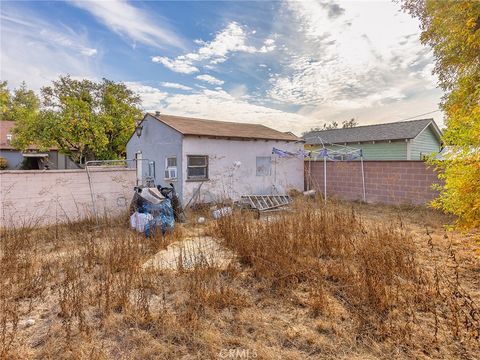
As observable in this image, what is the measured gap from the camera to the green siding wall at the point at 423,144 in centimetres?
1634

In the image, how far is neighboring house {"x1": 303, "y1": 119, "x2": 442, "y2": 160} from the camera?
16.3 meters

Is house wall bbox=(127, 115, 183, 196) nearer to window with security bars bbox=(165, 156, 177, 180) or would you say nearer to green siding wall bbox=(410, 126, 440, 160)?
window with security bars bbox=(165, 156, 177, 180)

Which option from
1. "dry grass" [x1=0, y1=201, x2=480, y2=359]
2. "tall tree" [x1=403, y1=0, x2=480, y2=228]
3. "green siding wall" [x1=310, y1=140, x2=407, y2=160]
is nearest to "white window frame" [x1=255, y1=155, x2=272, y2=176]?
"tall tree" [x1=403, y1=0, x2=480, y2=228]

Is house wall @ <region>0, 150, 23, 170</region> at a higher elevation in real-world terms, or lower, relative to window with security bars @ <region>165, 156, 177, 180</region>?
higher

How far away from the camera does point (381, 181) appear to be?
1138 centimetres

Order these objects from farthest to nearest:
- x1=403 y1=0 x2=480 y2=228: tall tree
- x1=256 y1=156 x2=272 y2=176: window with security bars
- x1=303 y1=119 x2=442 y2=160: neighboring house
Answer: x1=303 y1=119 x2=442 y2=160: neighboring house < x1=256 y1=156 x2=272 y2=176: window with security bars < x1=403 y1=0 x2=480 y2=228: tall tree

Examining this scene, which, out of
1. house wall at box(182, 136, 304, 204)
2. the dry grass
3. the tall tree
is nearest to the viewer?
the dry grass

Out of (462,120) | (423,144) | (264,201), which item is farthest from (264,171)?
(423,144)

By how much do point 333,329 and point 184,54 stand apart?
40.8 feet

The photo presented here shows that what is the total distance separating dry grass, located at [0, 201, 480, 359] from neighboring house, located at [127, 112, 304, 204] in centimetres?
580

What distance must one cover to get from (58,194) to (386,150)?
18455 mm

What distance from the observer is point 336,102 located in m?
17.6

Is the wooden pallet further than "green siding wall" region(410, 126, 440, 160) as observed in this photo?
No

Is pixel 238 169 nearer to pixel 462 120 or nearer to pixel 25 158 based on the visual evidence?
pixel 462 120
